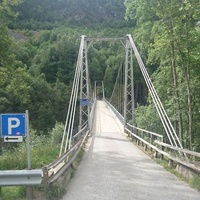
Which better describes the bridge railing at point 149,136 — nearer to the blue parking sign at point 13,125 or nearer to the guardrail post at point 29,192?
the guardrail post at point 29,192

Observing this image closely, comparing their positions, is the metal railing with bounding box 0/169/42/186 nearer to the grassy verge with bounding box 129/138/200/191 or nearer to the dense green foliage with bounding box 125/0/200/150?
the grassy verge with bounding box 129/138/200/191

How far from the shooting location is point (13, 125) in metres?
6.56

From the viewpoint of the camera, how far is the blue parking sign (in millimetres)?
6492

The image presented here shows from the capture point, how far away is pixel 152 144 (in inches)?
638

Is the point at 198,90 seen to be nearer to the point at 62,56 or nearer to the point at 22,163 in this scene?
the point at 22,163

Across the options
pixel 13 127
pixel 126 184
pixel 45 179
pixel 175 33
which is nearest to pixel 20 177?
pixel 45 179

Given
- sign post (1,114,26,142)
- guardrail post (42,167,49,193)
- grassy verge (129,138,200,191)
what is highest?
sign post (1,114,26,142)

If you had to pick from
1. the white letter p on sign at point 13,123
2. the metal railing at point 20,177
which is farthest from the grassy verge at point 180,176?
the white letter p on sign at point 13,123

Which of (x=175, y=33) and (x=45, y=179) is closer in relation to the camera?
(x=45, y=179)

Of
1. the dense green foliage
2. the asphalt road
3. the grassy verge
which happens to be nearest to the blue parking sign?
the asphalt road

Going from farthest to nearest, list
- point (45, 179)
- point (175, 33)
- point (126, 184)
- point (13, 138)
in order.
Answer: point (175, 33) → point (126, 184) → point (45, 179) → point (13, 138)

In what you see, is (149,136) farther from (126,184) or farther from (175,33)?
(126,184)

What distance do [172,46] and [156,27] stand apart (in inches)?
77.3

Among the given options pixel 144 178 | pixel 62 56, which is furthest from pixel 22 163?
pixel 62 56
